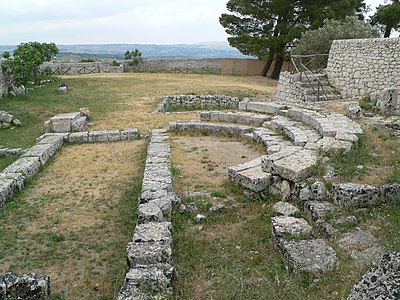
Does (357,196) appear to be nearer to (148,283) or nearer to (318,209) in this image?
(318,209)

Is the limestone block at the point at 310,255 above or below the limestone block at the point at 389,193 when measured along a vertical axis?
below

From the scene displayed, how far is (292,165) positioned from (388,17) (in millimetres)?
29177

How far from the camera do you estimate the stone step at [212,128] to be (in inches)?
543

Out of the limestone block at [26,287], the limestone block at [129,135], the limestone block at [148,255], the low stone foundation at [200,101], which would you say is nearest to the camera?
the limestone block at [26,287]

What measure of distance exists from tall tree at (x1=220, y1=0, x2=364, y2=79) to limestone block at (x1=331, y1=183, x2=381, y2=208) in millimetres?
26477

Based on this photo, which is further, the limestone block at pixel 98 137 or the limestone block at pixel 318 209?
the limestone block at pixel 98 137

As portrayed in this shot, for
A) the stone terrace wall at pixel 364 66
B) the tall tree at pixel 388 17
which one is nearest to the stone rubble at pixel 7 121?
the stone terrace wall at pixel 364 66

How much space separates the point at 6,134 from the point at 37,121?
206 cm

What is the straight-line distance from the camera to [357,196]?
272 inches

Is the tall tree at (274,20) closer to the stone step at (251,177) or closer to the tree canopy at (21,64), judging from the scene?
the tree canopy at (21,64)

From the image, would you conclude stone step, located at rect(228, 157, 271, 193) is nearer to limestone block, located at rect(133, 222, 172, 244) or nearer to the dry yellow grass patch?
the dry yellow grass patch

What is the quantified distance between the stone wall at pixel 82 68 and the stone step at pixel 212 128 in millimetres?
26837

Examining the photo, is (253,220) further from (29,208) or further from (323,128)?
(323,128)

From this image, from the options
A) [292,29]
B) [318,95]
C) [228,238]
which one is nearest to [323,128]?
[228,238]
